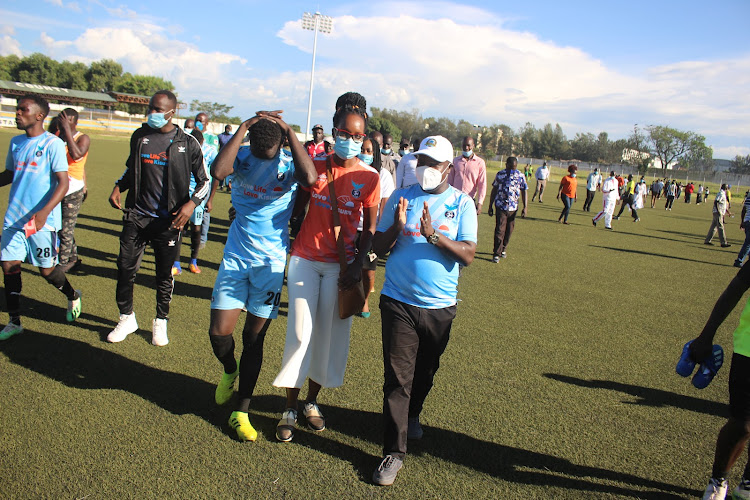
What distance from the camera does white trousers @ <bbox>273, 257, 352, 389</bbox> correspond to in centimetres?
350

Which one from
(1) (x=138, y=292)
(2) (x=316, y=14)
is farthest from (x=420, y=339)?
(2) (x=316, y=14)

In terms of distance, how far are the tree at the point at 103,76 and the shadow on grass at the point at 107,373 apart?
105066mm

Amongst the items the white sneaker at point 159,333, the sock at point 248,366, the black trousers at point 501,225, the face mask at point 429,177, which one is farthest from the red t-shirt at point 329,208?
the black trousers at point 501,225

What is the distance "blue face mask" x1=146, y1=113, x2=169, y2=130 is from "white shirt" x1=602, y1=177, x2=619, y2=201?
55.2ft

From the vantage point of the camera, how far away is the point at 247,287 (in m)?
3.66

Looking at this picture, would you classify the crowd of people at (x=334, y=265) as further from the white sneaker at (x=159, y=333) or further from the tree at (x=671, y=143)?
the tree at (x=671, y=143)

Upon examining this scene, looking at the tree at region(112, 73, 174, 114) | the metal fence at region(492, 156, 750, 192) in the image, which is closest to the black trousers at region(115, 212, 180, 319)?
the metal fence at region(492, 156, 750, 192)

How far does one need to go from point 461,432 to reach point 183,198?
3.28 m

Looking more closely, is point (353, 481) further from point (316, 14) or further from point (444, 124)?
point (444, 124)

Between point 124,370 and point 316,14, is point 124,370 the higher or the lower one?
the lower one

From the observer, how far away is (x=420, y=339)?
135 inches

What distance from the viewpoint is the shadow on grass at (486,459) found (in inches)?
132

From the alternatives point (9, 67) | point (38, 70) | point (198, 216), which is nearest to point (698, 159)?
point (198, 216)

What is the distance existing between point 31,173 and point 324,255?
3.20 meters
